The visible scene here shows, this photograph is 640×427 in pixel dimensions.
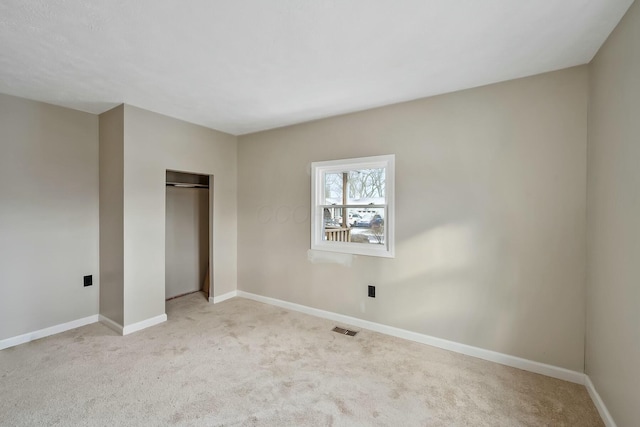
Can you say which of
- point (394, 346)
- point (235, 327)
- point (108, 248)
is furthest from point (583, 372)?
point (108, 248)

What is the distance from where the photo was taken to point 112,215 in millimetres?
3180

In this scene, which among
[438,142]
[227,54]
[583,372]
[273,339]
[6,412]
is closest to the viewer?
[6,412]

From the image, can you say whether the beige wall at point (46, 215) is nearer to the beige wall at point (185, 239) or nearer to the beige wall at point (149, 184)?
the beige wall at point (149, 184)

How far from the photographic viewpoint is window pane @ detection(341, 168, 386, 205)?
316cm

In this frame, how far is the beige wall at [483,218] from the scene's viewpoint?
223 centimetres

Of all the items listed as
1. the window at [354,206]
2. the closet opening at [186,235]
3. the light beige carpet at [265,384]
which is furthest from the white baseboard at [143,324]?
the window at [354,206]

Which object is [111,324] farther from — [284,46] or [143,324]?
[284,46]

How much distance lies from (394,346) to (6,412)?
9.80 feet

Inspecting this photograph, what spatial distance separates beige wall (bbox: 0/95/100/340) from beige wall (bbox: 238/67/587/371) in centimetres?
270

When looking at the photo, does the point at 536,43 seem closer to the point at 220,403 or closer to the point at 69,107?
the point at 220,403

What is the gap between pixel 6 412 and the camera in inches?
73.5

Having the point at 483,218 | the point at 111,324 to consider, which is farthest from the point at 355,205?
the point at 111,324

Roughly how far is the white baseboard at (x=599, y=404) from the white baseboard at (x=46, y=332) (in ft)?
15.8

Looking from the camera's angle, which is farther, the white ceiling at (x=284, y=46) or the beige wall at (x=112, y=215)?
the beige wall at (x=112, y=215)
